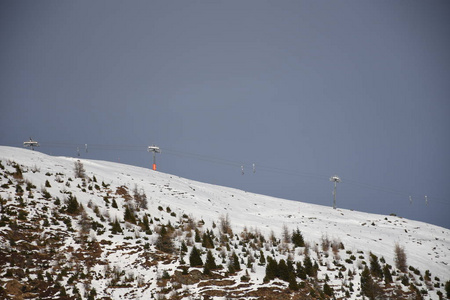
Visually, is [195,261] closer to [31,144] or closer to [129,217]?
[129,217]

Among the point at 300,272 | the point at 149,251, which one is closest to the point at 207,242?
the point at 149,251

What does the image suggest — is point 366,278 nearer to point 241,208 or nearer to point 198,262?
point 198,262

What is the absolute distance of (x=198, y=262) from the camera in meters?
18.1

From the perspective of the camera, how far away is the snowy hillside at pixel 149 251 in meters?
14.9

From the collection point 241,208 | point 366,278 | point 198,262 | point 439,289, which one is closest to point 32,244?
point 198,262

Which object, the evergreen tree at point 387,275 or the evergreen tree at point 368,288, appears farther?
the evergreen tree at point 387,275

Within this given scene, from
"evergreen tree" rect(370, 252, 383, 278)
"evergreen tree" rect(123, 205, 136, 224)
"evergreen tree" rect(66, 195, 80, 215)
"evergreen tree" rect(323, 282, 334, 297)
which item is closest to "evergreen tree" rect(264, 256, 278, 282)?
"evergreen tree" rect(323, 282, 334, 297)

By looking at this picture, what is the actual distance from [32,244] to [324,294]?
1792 cm

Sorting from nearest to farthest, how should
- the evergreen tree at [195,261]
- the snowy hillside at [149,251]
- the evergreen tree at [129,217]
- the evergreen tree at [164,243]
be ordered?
1. the snowy hillside at [149,251]
2. the evergreen tree at [195,261]
3. the evergreen tree at [164,243]
4. the evergreen tree at [129,217]

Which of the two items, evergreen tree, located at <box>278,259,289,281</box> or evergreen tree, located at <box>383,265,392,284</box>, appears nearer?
evergreen tree, located at <box>278,259,289,281</box>

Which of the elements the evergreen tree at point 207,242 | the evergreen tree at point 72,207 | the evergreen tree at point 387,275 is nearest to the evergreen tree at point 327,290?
the evergreen tree at point 387,275

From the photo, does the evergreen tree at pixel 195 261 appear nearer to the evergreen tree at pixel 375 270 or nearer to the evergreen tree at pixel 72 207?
the evergreen tree at pixel 72 207

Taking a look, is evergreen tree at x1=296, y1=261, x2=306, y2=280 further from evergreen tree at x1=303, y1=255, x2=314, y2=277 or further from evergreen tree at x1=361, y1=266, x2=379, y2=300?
evergreen tree at x1=361, y1=266, x2=379, y2=300

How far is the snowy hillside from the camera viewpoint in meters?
14.9
